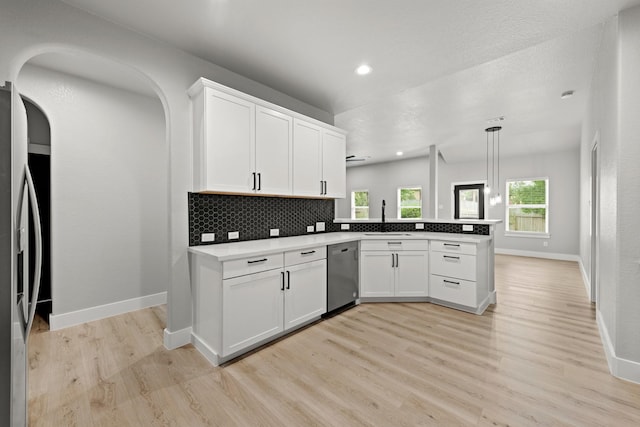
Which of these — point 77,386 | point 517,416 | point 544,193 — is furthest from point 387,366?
point 544,193

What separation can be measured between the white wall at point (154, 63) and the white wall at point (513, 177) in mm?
5628

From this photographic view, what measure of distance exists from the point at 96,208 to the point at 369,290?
3.33 m

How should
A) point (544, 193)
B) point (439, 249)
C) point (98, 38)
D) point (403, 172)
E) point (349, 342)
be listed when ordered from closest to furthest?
point (98, 38) → point (349, 342) → point (439, 249) → point (544, 193) → point (403, 172)

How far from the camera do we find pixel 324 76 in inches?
116

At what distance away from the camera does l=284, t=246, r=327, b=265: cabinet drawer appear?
249 centimetres

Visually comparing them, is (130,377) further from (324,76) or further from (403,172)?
(403,172)

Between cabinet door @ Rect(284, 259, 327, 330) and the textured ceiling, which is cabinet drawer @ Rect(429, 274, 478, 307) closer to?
cabinet door @ Rect(284, 259, 327, 330)

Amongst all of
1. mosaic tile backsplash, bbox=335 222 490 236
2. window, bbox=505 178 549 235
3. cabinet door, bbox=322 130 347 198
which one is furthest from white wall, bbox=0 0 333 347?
window, bbox=505 178 549 235

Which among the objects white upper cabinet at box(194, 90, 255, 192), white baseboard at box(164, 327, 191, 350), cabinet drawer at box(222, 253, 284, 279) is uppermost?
white upper cabinet at box(194, 90, 255, 192)

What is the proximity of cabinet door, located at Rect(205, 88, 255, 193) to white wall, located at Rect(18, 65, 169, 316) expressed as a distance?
3.89 feet

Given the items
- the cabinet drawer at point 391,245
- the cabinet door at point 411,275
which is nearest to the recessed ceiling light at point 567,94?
the cabinet drawer at point 391,245

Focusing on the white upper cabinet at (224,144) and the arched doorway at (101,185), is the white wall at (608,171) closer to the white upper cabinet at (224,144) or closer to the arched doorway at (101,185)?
the white upper cabinet at (224,144)

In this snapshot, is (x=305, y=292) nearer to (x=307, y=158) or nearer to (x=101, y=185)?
(x=307, y=158)

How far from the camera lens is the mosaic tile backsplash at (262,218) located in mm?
2570
